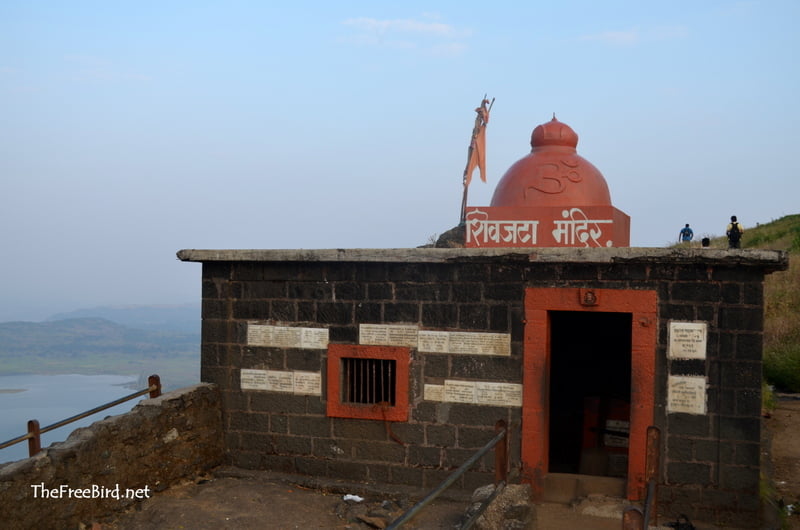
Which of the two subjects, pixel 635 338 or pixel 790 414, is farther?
pixel 790 414

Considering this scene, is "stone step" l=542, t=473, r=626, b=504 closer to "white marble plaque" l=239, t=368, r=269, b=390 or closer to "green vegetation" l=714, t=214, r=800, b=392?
"white marble plaque" l=239, t=368, r=269, b=390

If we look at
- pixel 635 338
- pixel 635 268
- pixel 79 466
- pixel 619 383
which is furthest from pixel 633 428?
pixel 79 466

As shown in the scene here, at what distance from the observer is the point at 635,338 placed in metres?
7.28

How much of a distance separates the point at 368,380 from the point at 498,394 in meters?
1.60

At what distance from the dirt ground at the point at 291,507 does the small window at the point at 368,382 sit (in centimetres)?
85

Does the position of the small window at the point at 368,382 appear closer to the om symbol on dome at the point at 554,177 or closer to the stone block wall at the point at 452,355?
the stone block wall at the point at 452,355

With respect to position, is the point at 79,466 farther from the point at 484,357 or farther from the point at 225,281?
the point at 484,357

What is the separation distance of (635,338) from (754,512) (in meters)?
1.99

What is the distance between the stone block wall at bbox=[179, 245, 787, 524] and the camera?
7.02 meters

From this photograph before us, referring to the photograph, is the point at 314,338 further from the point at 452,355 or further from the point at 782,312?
the point at 782,312

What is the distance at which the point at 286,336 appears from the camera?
8.77m

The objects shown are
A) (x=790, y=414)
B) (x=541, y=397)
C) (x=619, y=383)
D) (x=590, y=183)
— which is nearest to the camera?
(x=541, y=397)

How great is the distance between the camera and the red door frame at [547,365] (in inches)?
285

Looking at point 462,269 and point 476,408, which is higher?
point 462,269
